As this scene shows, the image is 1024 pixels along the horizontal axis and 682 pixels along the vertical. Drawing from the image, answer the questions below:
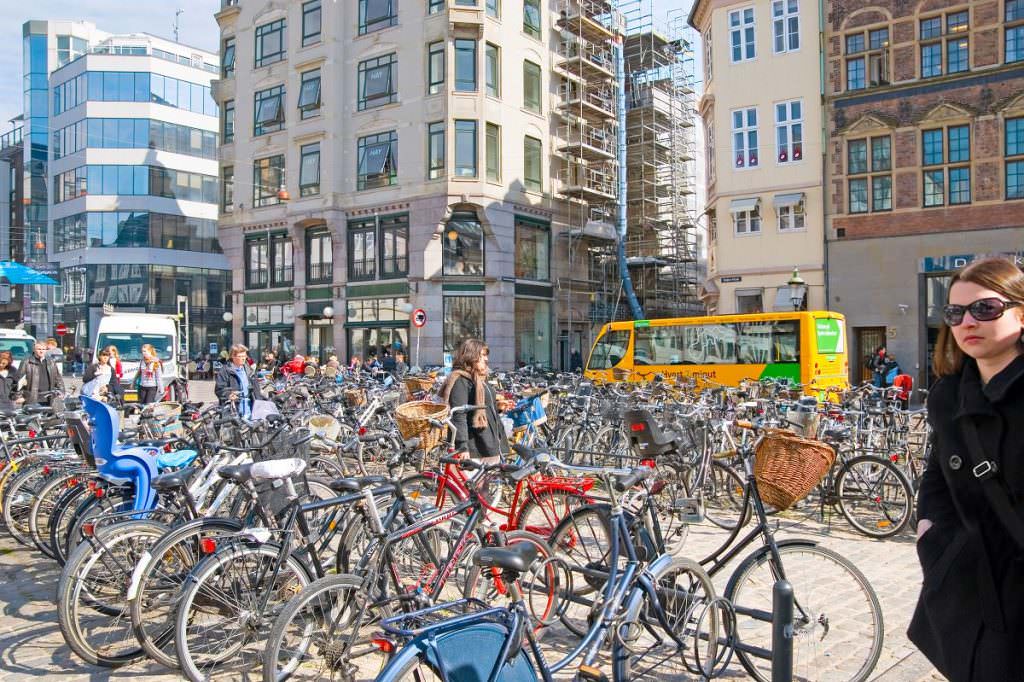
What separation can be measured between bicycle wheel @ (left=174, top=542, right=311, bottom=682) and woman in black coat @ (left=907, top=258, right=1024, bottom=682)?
299cm

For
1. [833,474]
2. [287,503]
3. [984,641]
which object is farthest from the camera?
[833,474]

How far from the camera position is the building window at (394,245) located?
1272 inches

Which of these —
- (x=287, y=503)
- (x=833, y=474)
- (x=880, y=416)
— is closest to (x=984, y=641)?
(x=287, y=503)

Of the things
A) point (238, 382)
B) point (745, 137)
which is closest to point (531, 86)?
point (745, 137)

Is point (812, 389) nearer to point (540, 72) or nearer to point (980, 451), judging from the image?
point (980, 451)

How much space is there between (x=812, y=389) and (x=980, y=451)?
580 inches

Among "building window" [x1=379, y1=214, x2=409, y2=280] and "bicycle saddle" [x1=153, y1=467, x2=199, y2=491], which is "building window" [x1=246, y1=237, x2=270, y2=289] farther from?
"bicycle saddle" [x1=153, y1=467, x2=199, y2=491]

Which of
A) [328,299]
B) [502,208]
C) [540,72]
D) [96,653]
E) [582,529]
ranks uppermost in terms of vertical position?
[540,72]

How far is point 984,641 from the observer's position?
2.24 metres

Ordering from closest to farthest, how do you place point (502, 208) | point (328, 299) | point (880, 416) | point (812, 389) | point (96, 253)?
1. point (880, 416)
2. point (812, 389)
3. point (502, 208)
4. point (328, 299)
5. point (96, 253)

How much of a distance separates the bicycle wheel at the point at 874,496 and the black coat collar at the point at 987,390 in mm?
5799

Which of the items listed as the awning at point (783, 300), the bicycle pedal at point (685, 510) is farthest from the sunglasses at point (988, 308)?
the awning at point (783, 300)

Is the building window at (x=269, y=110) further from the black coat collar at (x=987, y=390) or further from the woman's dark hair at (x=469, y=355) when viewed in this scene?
the black coat collar at (x=987, y=390)

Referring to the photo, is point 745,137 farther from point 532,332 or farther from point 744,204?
point 532,332
